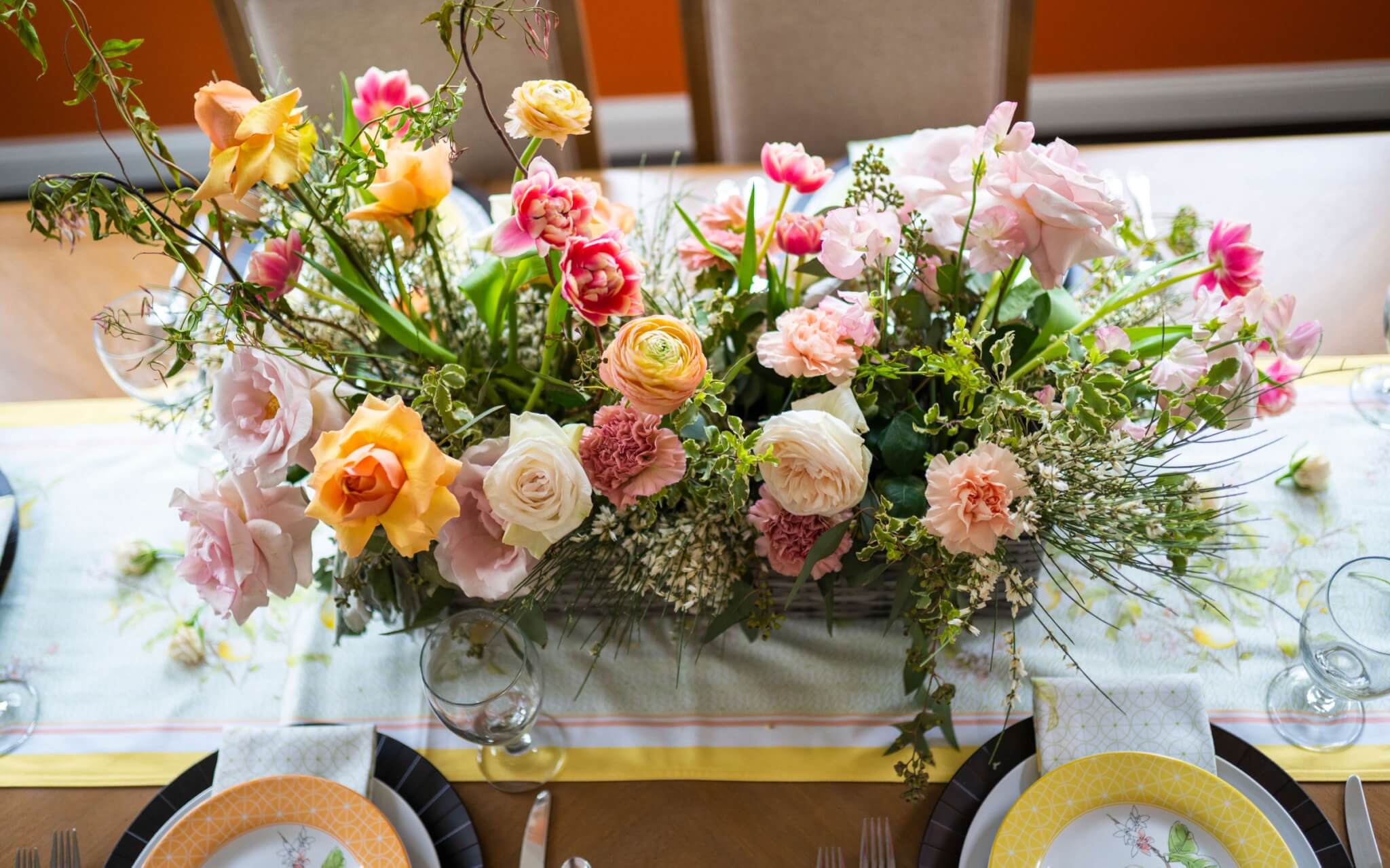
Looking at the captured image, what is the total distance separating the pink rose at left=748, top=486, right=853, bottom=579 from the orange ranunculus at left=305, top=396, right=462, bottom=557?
9.9 inches

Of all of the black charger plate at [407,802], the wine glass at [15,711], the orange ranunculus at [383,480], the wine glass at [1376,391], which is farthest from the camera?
the wine glass at [1376,391]

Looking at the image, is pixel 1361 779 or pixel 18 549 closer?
pixel 1361 779

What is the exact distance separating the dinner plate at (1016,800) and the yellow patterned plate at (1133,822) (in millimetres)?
15

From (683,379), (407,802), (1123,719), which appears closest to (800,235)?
(683,379)

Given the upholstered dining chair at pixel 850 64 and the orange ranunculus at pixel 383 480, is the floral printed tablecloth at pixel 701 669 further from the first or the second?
the upholstered dining chair at pixel 850 64

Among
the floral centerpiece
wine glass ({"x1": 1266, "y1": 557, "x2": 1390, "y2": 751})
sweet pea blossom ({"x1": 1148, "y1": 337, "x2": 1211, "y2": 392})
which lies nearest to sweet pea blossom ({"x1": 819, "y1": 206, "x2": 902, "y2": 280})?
the floral centerpiece

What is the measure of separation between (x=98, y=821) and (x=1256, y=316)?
1.11 meters

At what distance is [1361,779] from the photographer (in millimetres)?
824

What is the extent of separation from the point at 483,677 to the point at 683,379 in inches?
13.7

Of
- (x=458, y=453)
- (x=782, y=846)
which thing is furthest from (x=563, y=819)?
(x=458, y=453)

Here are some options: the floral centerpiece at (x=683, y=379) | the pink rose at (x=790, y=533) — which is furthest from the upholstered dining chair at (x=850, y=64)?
the pink rose at (x=790, y=533)

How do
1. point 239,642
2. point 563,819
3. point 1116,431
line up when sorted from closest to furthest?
point 1116,431 < point 563,819 < point 239,642

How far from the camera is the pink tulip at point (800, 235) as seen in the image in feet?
2.77

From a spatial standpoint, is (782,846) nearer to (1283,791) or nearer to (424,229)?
(1283,791)
